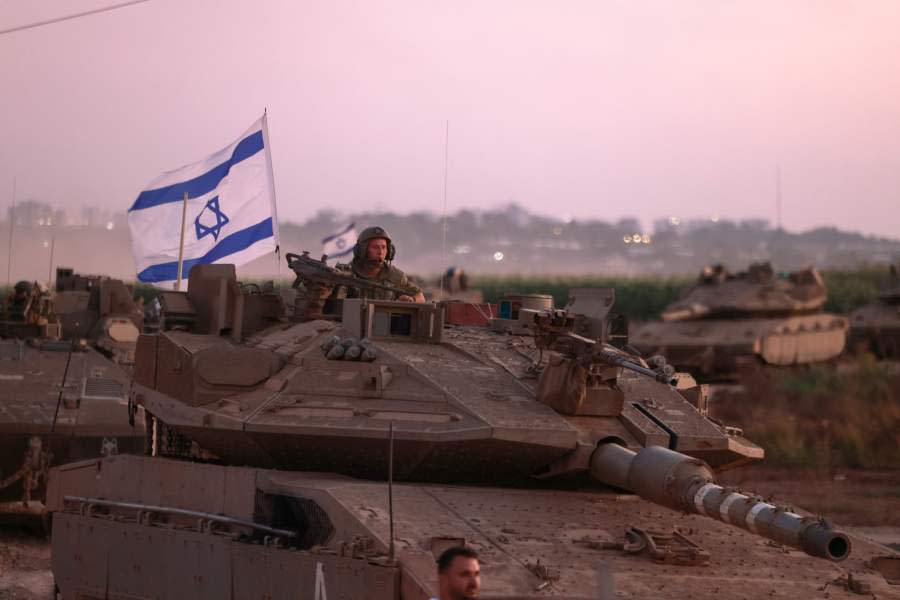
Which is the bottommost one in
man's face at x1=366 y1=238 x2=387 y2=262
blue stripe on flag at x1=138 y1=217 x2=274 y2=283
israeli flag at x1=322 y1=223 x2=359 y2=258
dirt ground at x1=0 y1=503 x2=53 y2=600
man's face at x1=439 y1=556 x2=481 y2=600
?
dirt ground at x1=0 y1=503 x2=53 y2=600

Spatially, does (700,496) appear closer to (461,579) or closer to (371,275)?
(461,579)

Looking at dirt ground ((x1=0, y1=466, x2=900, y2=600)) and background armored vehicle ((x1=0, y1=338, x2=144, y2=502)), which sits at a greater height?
background armored vehicle ((x1=0, y1=338, x2=144, y2=502))

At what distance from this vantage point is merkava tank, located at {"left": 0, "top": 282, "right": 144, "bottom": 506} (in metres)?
18.0

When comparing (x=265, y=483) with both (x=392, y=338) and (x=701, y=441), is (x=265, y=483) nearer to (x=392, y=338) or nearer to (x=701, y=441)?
(x=392, y=338)

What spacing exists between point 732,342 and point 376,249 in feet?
76.8

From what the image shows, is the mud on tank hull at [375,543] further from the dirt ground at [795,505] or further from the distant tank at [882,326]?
the distant tank at [882,326]

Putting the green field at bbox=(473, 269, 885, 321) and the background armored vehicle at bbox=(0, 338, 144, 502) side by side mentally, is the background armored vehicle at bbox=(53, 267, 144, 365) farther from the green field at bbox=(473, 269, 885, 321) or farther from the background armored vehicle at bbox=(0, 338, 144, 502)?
the green field at bbox=(473, 269, 885, 321)

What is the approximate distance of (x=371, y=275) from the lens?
1316 cm

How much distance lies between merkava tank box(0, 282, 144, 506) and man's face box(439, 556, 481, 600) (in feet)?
37.0

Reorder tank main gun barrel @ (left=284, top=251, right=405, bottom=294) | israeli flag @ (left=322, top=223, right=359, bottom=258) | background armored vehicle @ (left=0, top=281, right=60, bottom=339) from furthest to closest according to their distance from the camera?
israeli flag @ (left=322, top=223, right=359, bottom=258), background armored vehicle @ (left=0, top=281, right=60, bottom=339), tank main gun barrel @ (left=284, top=251, right=405, bottom=294)

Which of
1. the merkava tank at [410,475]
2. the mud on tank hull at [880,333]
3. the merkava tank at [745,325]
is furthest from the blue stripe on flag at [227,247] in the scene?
the mud on tank hull at [880,333]

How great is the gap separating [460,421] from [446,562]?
4.08 m

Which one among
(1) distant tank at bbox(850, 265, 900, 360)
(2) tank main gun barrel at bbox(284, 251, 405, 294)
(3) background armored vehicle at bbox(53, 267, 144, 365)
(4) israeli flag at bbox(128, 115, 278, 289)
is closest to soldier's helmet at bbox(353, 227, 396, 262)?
(2) tank main gun barrel at bbox(284, 251, 405, 294)

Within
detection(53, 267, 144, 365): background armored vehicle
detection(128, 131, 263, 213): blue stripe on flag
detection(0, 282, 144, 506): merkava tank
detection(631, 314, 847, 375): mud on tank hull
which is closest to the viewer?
detection(0, 282, 144, 506): merkava tank
